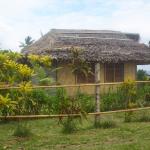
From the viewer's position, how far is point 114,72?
23078 mm

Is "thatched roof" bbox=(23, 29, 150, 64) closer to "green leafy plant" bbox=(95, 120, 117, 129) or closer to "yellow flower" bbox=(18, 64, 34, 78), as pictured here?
"green leafy plant" bbox=(95, 120, 117, 129)

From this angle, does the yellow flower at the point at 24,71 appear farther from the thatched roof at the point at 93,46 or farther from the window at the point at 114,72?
the window at the point at 114,72

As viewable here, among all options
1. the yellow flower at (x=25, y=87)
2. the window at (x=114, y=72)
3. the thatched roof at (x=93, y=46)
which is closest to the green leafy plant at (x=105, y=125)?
the yellow flower at (x=25, y=87)

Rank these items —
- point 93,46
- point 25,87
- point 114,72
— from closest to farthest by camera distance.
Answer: point 25,87 → point 93,46 → point 114,72

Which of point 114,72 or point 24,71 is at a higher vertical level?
point 114,72

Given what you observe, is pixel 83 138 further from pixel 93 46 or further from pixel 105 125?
pixel 93 46

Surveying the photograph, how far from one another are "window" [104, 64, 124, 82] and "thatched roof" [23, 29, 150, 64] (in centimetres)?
88

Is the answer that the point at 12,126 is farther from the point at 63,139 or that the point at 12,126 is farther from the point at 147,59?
the point at 147,59

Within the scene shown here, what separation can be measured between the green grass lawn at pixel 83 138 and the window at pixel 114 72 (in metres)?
11.9

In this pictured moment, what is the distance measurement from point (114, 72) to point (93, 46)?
1865 mm

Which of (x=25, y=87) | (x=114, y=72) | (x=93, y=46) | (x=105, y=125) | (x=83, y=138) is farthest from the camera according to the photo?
(x=114, y=72)

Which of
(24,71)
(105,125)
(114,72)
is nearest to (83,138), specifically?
(105,125)

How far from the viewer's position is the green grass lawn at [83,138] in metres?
8.12

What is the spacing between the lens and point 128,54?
22.5m
